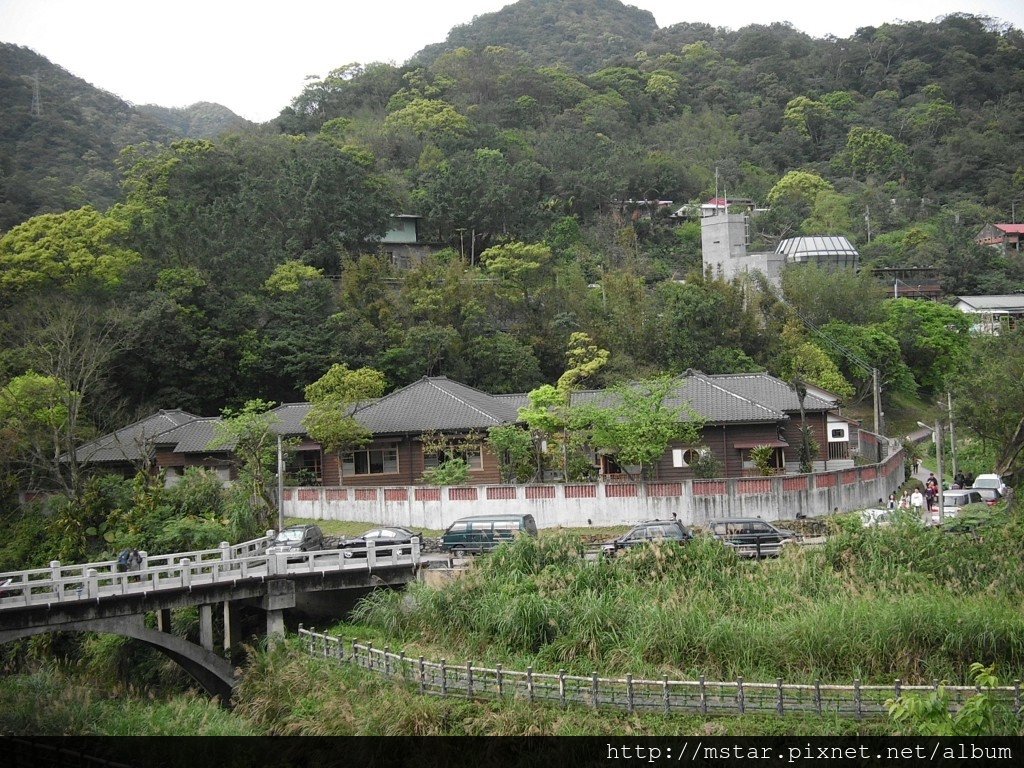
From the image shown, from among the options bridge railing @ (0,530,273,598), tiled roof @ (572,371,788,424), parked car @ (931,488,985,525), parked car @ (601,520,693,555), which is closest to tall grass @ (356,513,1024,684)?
parked car @ (601,520,693,555)

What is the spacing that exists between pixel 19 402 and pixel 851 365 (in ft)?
142

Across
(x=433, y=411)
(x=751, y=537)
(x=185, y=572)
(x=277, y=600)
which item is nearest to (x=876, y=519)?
(x=751, y=537)

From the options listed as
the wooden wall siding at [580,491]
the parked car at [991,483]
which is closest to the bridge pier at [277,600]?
the wooden wall siding at [580,491]

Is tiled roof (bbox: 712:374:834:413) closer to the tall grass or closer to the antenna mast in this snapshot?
the tall grass

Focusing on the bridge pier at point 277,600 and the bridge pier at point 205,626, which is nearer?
the bridge pier at point 205,626

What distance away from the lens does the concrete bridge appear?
81.5 ft

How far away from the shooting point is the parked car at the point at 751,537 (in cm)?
2834

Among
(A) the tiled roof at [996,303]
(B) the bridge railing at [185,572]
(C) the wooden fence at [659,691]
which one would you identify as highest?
(A) the tiled roof at [996,303]

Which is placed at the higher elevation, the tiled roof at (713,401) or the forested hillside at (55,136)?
the forested hillside at (55,136)

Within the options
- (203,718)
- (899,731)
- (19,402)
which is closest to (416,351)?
(19,402)

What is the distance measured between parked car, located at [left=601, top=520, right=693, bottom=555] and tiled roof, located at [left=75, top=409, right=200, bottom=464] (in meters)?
23.0

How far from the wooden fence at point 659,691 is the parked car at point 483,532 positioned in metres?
6.72

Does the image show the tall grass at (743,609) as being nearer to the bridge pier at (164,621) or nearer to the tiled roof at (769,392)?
the bridge pier at (164,621)

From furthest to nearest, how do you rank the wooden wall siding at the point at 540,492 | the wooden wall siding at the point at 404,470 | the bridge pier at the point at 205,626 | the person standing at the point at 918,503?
the wooden wall siding at the point at 404,470
the wooden wall siding at the point at 540,492
the person standing at the point at 918,503
the bridge pier at the point at 205,626
